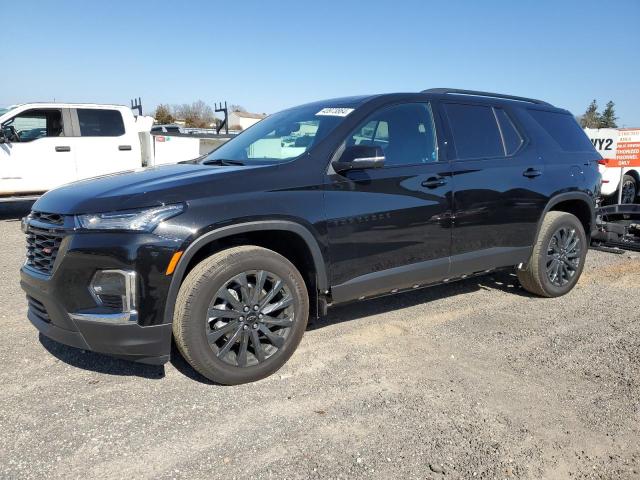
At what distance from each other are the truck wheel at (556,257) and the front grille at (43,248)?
3.97 m

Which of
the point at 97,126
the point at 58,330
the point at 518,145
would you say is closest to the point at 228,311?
the point at 58,330

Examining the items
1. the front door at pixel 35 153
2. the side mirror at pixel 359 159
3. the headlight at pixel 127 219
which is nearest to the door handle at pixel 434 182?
the side mirror at pixel 359 159

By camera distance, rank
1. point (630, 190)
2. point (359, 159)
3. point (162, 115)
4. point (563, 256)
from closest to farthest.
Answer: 1. point (359, 159)
2. point (563, 256)
3. point (630, 190)
4. point (162, 115)

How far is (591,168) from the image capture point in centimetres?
514

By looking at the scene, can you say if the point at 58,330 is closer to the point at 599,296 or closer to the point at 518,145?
the point at 518,145

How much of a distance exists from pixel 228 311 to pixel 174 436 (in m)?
0.75

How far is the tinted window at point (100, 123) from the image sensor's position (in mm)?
9883

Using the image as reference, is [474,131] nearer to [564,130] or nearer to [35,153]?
[564,130]

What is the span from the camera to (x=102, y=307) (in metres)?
2.83

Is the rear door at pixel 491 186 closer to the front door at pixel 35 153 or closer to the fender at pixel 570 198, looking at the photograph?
the fender at pixel 570 198

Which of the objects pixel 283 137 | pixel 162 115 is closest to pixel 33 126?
pixel 283 137

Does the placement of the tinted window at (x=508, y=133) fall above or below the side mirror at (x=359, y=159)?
above

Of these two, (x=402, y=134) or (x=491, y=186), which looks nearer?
(x=402, y=134)

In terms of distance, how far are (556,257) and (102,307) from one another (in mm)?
4131
